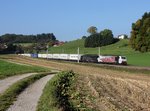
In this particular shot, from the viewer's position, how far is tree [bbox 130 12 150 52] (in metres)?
118

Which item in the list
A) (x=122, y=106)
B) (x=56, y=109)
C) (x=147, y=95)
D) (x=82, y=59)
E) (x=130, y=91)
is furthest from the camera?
(x=82, y=59)

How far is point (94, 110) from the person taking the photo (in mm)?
15609

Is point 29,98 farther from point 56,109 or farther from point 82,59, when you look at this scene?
point 82,59

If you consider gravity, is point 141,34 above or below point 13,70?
above

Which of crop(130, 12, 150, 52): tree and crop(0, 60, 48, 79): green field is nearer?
crop(0, 60, 48, 79): green field

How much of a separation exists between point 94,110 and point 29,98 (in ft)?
15.6

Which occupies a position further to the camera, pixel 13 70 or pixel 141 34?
pixel 141 34

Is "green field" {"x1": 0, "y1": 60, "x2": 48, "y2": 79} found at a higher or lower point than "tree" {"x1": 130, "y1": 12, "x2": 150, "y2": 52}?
lower

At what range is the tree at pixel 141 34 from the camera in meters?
118

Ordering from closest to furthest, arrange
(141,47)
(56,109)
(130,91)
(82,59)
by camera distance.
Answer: (56,109), (130,91), (82,59), (141,47)

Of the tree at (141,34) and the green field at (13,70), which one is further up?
the tree at (141,34)

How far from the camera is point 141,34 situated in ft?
394

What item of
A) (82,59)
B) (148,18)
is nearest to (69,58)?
(82,59)

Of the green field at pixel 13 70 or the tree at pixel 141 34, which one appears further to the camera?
the tree at pixel 141 34
